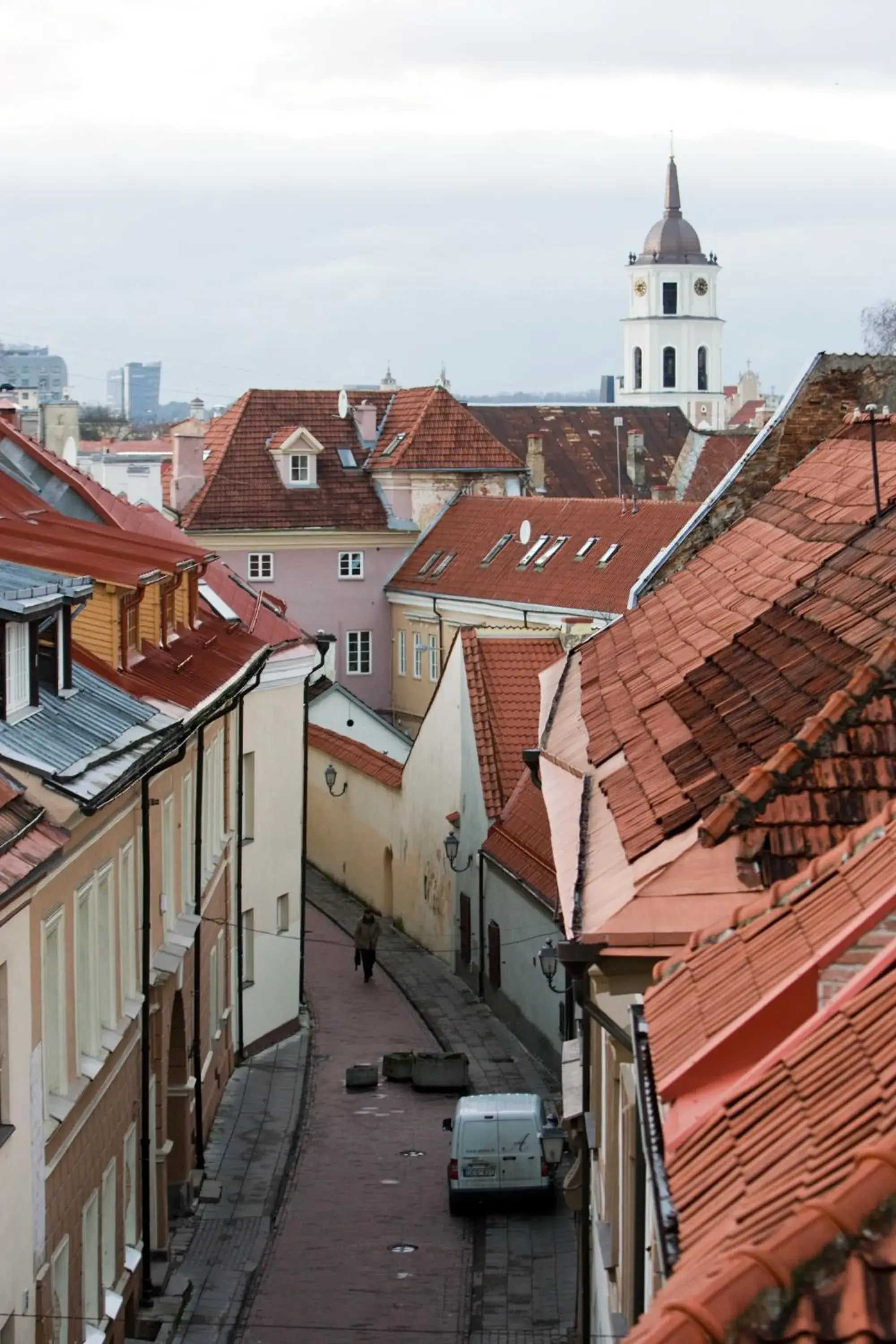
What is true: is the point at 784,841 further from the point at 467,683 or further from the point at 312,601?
the point at 312,601

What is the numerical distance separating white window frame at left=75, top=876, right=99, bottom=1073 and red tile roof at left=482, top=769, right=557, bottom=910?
11.3 meters

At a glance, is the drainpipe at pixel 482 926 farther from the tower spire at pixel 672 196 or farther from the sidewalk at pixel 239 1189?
the tower spire at pixel 672 196

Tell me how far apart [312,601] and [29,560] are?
46.6 metres

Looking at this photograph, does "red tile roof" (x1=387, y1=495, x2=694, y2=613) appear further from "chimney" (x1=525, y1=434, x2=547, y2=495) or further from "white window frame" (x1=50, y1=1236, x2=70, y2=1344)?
"white window frame" (x1=50, y1=1236, x2=70, y2=1344)

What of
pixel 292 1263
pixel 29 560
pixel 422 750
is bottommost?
pixel 292 1263

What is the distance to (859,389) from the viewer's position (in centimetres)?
2492

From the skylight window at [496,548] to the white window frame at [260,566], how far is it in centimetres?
688

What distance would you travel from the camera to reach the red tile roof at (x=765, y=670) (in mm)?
10281

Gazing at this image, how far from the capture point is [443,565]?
211 feet

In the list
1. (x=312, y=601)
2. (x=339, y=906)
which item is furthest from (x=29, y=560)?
(x=312, y=601)

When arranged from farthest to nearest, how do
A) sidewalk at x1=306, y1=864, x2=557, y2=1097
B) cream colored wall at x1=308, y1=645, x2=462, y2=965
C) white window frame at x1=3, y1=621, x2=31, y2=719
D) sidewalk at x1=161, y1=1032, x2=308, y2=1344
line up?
cream colored wall at x1=308, y1=645, x2=462, y2=965 < sidewalk at x1=306, y1=864, x2=557, y2=1097 < sidewalk at x1=161, y1=1032, x2=308, y2=1344 < white window frame at x1=3, y1=621, x2=31, y2=719

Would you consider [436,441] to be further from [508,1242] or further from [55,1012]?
[55,1012]

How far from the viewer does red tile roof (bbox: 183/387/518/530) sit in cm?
6556

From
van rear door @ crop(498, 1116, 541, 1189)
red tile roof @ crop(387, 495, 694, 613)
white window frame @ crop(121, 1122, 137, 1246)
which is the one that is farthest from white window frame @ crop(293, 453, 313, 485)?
white window frame @ crop(121, 1122, 137, 1246)
